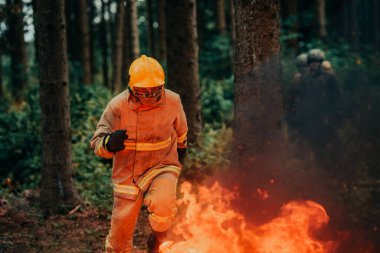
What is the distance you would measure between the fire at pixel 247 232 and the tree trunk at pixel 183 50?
3456 millimetres

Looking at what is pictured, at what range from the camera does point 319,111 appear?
35.7 ft

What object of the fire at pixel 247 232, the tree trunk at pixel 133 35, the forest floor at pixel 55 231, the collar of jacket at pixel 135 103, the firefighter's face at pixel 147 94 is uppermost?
the tree trunk at pixel 133 35

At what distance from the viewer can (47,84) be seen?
27.6ft

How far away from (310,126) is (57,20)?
5199 mm

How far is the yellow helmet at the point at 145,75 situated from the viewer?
17.4 feet

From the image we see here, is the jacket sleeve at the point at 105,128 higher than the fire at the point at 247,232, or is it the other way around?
the jacket sleeve at the point at 105,128

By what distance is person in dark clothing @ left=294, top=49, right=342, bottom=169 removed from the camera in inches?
377

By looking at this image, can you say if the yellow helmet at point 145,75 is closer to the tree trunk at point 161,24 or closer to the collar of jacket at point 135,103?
the collar of jacket at point 135,103

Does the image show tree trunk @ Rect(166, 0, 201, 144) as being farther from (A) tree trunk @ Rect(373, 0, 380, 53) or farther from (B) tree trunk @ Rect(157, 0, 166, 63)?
(A) tree trunk @ Rect(373, 0, 380, 53)

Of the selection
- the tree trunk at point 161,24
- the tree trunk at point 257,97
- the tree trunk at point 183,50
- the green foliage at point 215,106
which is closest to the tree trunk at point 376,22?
the tree trunk at point 161,24

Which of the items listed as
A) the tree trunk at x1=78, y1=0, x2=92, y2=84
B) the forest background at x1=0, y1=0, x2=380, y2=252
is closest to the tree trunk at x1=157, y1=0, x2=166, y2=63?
the forest background at x1=0, y1=0, x2=380, y2=252

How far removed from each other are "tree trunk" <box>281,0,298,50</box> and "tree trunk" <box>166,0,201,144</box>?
10160 millimetres

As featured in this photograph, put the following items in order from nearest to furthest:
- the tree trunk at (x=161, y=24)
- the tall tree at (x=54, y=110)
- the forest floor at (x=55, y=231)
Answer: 1. the forest floor at (x=55, y=231)
2. the tall tree at (x=54, y=110)
3. the tree trunk at (x=161, y=24)

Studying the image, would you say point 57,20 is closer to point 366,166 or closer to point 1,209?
point 1,209
